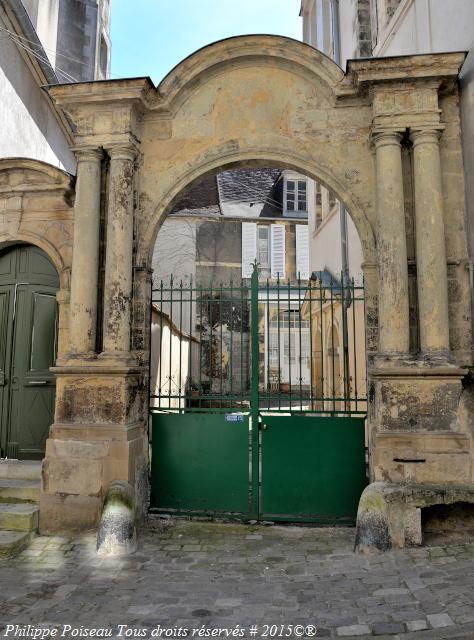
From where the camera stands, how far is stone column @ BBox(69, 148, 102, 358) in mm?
5496

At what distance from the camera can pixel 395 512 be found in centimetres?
459

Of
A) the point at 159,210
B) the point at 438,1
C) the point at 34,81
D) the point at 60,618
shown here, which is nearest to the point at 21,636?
the point at 60,618

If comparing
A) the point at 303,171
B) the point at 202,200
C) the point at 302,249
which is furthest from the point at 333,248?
the point at 202,200

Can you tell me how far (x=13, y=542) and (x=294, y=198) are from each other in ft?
59.0

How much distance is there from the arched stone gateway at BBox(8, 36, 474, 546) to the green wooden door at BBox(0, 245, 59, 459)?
0.93 m

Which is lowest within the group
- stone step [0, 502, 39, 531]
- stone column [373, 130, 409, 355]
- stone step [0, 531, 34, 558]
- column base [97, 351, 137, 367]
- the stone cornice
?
stone step [0, 531, 34, 558]

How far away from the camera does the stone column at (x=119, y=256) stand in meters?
5.44

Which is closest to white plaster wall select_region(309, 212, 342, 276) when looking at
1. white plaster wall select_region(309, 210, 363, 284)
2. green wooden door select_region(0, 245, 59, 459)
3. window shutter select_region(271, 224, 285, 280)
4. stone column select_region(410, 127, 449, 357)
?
white plaster wall select_region(309, 210, 363, 284)

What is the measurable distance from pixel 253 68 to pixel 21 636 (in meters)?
5.97

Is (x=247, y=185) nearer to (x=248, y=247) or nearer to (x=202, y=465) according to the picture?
(x=248, y=247)

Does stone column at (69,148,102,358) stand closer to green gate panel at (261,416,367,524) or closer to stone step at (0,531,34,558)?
stone step at (0,531,34,558)

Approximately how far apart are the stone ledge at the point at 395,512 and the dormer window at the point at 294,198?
54.8ft

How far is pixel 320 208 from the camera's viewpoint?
13.7m

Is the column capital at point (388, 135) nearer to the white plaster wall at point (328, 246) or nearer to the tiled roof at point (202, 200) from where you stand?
the white plaster wall at point (328, 246)
